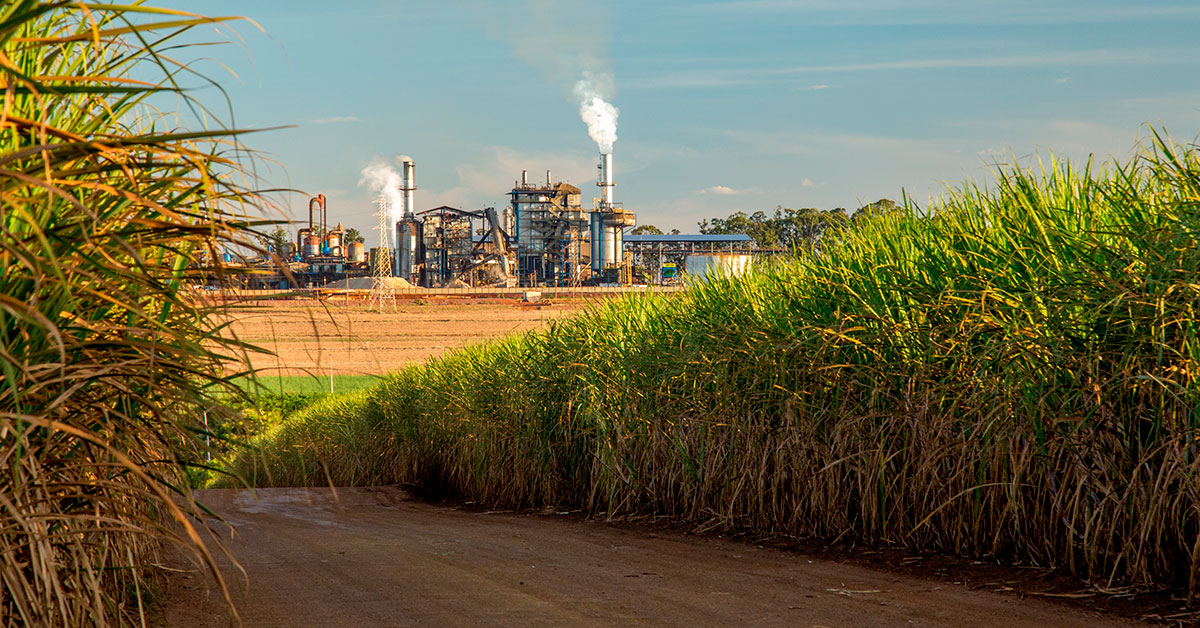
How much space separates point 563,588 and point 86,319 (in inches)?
96.4

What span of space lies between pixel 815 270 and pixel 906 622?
301 centimetres

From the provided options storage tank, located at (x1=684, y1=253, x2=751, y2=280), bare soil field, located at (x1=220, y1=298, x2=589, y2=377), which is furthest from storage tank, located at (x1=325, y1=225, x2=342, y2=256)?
storage tank, located at (x1=684, y1=253, x2=751, y2=280)

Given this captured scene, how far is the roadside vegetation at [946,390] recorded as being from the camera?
4312 millimetres

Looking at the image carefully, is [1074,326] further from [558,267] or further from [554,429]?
[558,267]

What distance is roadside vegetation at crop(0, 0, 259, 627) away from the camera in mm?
2248

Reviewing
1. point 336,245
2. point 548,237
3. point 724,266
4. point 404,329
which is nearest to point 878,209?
point 724,266

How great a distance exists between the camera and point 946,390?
518 centimetres

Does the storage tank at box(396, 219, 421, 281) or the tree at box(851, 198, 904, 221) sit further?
the storage tank at box(396, 219, 421, 281)

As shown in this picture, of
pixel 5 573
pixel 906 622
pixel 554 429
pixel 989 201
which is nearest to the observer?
pixel 5 573

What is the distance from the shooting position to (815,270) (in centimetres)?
650

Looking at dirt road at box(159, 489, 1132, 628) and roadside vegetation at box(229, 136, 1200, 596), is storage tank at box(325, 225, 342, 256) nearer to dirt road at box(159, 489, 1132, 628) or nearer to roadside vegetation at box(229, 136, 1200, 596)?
roadside vegetation at box(229, 136, 1200, 596)

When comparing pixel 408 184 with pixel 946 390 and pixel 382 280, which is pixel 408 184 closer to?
pixel 382 280

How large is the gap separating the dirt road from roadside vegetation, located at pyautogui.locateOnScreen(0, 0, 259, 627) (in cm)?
54

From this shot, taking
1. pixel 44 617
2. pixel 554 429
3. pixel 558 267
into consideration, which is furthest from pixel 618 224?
pixel 44 617
